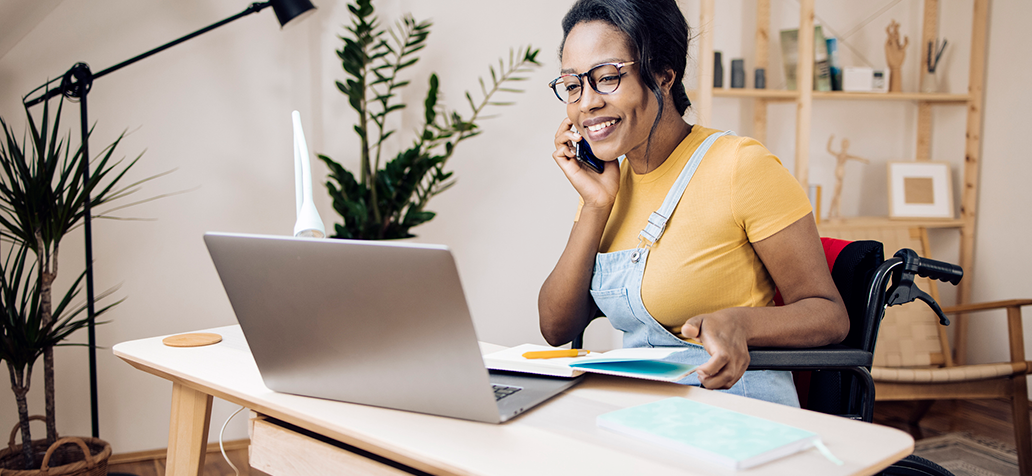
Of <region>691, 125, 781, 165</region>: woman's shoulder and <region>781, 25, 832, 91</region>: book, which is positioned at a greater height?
<region>781, 25, 832, 91</region>: book

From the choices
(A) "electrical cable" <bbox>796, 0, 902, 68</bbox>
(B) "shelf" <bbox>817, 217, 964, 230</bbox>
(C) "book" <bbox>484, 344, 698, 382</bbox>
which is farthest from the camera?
(A) "electrical cable" <bbox>796, 0, 902, 68</bbox>

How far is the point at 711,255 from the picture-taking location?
123 centimetres

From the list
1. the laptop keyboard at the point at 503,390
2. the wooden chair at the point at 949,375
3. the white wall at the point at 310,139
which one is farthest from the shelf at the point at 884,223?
the laptop keyboard at the point at 503,390

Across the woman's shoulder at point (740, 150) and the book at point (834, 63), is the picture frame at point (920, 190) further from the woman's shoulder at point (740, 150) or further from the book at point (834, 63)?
the woman's shoulder at point (740, 150)

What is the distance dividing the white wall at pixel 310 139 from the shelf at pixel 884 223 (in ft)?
0.65

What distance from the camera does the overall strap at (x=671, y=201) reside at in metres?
1.27

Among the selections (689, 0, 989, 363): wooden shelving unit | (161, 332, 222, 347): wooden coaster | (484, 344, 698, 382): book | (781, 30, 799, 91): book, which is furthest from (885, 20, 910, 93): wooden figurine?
(161, 332, 222, 347): wooden coaster

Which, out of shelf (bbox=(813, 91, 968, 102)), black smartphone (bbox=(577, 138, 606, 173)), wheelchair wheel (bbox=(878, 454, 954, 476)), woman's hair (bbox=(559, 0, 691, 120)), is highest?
shelf (bbox=(813, 91, 968, 102))

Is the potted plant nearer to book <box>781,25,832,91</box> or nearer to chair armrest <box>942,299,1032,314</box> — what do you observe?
book <box>781,25,832,91</box>

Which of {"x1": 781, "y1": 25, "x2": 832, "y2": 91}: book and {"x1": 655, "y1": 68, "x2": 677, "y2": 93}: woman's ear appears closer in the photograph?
{"x1": 655, "y1": 68, "x2": 677, "y2": 93}: woman's ear

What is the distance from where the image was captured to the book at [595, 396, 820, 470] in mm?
628

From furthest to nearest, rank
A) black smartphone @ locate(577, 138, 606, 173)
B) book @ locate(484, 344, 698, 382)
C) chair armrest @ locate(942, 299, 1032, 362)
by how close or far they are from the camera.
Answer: chair armrest @ locate(942, 299, 1032, 362) → black smartphone @ locate(577, 138, 606, 173) → book @ locate(484, 344, 698, 382)

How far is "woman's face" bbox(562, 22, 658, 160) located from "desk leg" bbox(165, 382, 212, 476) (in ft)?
2.73

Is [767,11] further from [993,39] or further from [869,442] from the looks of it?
[869,442]
